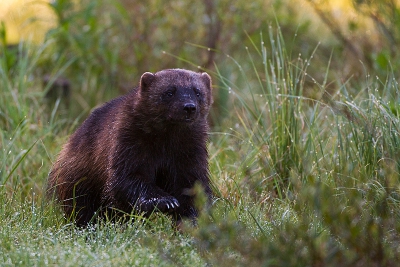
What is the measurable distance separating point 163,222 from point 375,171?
4.93 feet

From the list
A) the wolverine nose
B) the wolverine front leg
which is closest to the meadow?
the wolverine front leg

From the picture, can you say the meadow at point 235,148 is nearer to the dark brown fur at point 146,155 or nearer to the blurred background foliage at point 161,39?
the blurred background foliage at point 161,39

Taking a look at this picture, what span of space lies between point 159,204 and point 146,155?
41 centimetres

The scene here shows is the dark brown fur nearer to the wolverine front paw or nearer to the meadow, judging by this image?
the wolverine front paw

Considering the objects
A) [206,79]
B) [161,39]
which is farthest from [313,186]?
[161,39]

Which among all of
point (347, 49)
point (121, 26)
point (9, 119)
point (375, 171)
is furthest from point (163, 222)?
point (347, 49)

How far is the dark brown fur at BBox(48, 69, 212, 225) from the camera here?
4.85m

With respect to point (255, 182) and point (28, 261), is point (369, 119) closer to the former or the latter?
point (255, 182)

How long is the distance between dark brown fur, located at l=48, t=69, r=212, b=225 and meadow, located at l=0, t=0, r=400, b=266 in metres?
0.20

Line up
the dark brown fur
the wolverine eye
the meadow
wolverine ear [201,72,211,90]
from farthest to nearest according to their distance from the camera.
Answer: wolverine ear [201,72,211,90], the wolverine eye, the dark brown fur, the meadow

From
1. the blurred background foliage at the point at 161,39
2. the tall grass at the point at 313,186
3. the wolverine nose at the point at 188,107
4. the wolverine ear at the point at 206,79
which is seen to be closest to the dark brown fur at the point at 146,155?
the wolverine nose at the point at 188,107

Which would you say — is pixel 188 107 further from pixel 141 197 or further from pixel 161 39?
pixel 161 39

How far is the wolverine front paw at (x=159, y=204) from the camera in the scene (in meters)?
4.65

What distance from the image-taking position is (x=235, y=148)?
643 cm
